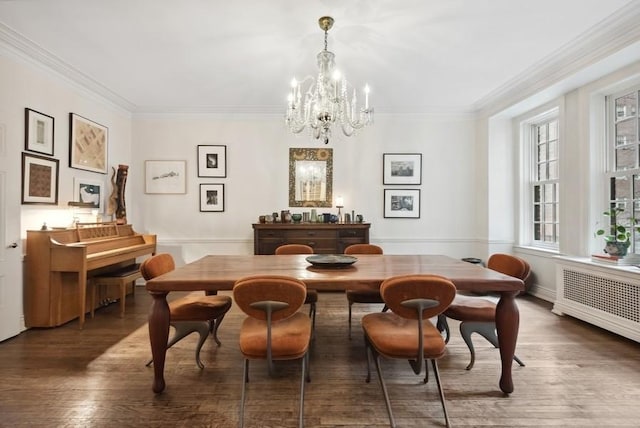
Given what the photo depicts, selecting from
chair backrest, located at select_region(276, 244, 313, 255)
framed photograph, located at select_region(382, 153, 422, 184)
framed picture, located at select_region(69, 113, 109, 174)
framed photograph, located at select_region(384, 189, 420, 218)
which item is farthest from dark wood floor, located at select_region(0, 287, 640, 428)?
framed photograph, located at select_region(382, 153, 422, 184)

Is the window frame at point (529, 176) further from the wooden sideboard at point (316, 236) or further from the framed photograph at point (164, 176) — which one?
the framed photograph at point (164, 176)

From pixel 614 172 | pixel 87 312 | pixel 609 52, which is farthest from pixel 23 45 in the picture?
pixel 614 172

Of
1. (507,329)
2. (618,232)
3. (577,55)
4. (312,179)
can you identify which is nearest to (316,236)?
(312,179)

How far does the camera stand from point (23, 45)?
10.5 ft

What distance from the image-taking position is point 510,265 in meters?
2.75

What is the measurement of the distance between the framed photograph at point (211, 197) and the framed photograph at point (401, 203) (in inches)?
111

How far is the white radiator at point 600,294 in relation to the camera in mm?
2959

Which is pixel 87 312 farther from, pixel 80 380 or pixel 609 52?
pixel 609 52

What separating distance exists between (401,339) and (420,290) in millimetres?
379

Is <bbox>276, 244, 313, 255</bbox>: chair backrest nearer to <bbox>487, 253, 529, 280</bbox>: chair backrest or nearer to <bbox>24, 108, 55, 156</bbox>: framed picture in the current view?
<bbox>487, 253, 529, 280</bbox>: chair backrest

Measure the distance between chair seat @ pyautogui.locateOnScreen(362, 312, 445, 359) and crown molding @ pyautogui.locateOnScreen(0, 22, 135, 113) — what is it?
429 cm

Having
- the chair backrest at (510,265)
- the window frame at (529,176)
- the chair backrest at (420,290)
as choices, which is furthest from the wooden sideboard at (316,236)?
the chair backrest at (420,290)

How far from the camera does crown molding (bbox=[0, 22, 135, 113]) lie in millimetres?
3086

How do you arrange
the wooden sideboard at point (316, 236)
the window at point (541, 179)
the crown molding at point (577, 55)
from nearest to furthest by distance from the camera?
the crown molding at point (577, 55) → the window at point (541, 179) → the wooden sideboard at point (316, 236)
